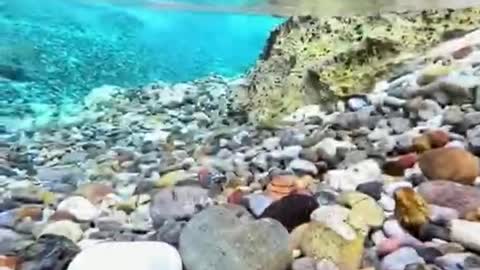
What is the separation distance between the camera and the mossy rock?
6.92 ft

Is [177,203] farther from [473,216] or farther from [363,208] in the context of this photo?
[473,216]

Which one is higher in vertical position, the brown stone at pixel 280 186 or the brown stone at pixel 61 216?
the brown stone at pixel 280 186

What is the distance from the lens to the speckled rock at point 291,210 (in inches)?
40.9

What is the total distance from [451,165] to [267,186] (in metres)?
0.33

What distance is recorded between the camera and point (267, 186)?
1.32 meters

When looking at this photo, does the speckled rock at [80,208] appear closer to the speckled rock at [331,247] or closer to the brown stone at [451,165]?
the speckled rock at [331,247]

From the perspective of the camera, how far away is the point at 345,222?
1.00 m

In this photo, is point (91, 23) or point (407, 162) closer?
point (407, 162)

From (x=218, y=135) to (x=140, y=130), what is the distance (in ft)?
1.03

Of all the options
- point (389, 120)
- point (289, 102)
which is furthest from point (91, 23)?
point (389, 120)

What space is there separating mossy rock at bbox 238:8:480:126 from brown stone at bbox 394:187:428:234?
1041 millimetres

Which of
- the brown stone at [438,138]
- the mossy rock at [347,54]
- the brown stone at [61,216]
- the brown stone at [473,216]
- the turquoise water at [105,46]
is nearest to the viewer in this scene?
the brown stone at [473,216]

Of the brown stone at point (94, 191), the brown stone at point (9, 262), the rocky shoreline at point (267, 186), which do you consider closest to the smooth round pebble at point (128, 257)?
the rocky shoreline at point (267, 186)

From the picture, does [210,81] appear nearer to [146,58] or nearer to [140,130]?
[146,58]
